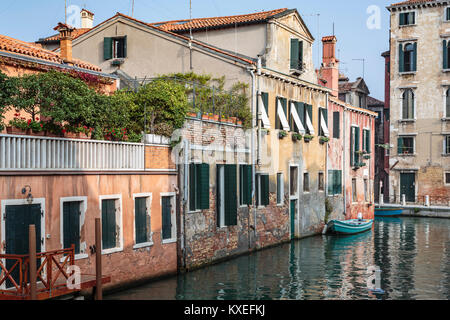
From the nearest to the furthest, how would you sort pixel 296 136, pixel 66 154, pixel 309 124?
pixel 66 154, pixel 296 136, pixel 309 124

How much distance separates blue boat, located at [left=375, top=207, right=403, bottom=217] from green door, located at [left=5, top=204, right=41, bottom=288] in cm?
2926

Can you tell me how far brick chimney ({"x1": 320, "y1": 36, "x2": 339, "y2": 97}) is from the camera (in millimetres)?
30219

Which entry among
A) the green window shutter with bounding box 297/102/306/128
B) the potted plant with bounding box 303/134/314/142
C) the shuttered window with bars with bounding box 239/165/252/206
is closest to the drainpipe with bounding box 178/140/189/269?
the shuttered window with bars with bounding box 239/165/252/206

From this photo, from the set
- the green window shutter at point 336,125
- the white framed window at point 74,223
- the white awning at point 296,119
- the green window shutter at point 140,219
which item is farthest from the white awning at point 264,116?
the white framed window at point 74,223

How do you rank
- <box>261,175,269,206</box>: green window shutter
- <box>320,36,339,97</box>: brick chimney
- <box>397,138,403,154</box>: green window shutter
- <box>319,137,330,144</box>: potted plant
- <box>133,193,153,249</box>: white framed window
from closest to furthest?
1. <box>133,193,153,249</box>: white framed window
2. <box>261,175,269,206</box>: green window shutter
3. <box>319,137,330,144</box>: potted plant
4. <box>320,36,339,97</box>: brick chimney
5. <box>397,138,403,154</box>: green window shutter

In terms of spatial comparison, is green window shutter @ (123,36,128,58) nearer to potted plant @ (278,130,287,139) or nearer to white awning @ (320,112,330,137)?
potted plant @ (278,130,287,139)

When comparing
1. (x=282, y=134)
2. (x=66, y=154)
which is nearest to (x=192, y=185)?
(x=66, y=154)

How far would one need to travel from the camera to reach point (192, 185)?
16953 millimetres

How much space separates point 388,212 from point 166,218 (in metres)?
24.8

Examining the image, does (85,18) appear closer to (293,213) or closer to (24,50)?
(24,50)

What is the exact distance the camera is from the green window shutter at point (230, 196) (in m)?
18.7

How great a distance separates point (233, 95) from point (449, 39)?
24666mm

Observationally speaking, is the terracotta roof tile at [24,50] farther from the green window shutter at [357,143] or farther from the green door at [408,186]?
the green door at [408,186]

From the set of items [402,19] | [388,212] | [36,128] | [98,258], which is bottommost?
[388,212]
